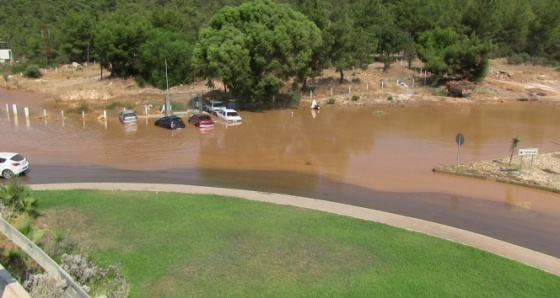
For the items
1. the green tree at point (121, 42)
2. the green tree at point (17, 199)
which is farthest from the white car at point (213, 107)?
the green tree at point (17, 199)

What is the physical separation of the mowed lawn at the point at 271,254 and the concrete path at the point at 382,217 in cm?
81

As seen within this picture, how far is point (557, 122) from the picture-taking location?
41.9 metres

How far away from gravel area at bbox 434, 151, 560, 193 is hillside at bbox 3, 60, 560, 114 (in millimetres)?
22306

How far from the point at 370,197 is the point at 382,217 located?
3.95 metres

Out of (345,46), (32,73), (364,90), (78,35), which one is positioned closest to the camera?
(345,46)

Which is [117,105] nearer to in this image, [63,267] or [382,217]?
[382,217]

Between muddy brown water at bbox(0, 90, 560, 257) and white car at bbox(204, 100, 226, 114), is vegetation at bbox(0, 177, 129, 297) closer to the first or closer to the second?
muddy brown water at bbox(0, 90, 560, 257)

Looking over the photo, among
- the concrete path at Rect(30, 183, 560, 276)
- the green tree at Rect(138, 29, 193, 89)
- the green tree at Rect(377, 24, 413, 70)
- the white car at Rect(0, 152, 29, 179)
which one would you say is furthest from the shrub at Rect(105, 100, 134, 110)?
the green tree at Rect(377, 24, 413, 70)

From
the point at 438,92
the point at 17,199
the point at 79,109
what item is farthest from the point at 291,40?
the point at 17,199

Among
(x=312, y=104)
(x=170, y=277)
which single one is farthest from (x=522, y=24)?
(x=170, y=277)

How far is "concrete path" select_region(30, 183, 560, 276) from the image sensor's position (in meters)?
15.6

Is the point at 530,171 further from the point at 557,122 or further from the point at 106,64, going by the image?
the point at 106,64

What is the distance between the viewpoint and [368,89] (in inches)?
2158

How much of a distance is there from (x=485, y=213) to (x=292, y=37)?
2709 centimetres
